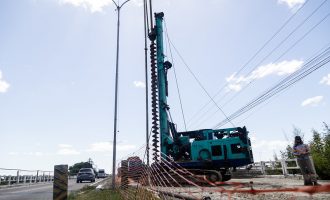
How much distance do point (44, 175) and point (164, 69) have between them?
2846 centimetres

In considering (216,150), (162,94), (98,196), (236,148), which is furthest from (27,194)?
(236,148)

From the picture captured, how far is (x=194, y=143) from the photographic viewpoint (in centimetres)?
1560

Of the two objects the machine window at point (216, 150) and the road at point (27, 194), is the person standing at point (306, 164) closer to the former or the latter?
the machine window at point (216, 150)

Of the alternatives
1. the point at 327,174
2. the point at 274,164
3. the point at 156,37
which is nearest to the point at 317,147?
the point at 274,164

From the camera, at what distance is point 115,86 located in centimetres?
2189

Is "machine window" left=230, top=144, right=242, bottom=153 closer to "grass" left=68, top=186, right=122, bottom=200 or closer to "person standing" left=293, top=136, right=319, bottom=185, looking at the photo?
"person standing" left=293, top=136, right=319, bottom=185

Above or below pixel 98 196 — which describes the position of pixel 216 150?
above

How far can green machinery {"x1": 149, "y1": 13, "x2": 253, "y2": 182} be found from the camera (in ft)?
48.4

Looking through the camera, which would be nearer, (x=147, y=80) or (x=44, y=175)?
(x=147, y=80)

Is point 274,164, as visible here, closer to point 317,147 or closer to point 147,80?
point 317,147

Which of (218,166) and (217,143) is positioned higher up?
(217,143)

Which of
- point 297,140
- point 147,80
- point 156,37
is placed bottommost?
point 297,140

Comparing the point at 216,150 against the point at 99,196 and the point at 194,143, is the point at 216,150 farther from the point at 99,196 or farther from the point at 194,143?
the point at 99,196

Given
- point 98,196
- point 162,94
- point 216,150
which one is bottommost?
point 98,196
